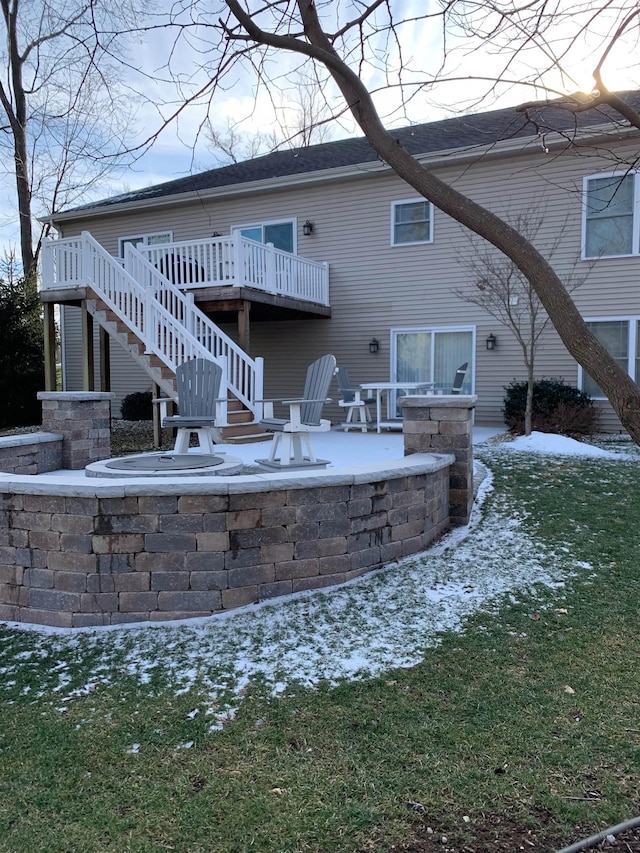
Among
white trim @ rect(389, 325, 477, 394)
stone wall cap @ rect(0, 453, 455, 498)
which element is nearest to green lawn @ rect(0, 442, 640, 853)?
stone wall cap @ rect(0, 453, 455, 498)

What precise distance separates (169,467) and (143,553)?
4.39 feet

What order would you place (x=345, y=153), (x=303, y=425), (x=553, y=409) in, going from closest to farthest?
(x=303, y=425)
(x=553, y=409)
(x=345, y=153)

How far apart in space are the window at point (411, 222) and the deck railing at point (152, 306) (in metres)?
4.25

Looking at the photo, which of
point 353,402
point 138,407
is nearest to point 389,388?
point 353,402

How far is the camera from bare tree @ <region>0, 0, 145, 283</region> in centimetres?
422

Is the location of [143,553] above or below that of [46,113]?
below

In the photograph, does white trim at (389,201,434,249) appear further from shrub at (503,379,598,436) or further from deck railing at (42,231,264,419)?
deck railing at (42,231,264,419)

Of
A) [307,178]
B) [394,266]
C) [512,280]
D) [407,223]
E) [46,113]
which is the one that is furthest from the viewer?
[46,113]

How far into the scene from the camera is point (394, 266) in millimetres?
11477

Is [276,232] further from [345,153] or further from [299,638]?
[299,638]

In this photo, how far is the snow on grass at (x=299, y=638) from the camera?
2682 millimetres

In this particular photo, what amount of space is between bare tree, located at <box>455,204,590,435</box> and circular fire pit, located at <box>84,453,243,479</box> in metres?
6.21

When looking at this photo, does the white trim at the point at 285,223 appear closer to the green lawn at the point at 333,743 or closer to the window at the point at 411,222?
the window at the point at 411,222

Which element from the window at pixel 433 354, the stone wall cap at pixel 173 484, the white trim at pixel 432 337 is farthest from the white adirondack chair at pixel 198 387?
the white trim at pixel 432 337
